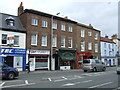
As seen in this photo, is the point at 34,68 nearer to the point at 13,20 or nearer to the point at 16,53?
the point at 16,53

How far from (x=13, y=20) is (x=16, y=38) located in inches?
125

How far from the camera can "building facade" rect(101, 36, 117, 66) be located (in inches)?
1703

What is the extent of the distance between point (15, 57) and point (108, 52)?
97.9 ft

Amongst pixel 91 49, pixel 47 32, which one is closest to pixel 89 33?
pixel 91 49

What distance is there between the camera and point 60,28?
99.8ft

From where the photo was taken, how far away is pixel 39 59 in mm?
26891

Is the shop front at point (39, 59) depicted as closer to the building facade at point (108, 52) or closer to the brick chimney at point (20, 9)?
the brick chimney at point (20, 9)

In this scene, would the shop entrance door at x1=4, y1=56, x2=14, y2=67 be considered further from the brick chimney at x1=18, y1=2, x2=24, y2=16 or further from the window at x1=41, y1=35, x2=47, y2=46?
the brick chimney at x1=18, y1=2, x2=24, y2=16

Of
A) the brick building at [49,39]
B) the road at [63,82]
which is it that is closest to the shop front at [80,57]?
the brick building at [49,39]

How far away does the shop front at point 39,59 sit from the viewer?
84.3 ft

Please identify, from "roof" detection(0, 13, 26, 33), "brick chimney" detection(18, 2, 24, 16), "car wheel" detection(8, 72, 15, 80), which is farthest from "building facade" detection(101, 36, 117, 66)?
"car wheel" detection(8, 72, 15, 80)

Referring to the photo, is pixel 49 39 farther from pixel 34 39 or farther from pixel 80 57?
pixel 80 57

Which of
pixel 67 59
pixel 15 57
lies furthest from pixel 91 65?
Answer: pixel 15 57

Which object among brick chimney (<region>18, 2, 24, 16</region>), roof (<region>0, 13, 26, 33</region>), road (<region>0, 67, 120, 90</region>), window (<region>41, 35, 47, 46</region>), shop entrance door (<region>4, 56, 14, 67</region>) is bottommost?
road (<region>0, 67, 120, 90</region>)
